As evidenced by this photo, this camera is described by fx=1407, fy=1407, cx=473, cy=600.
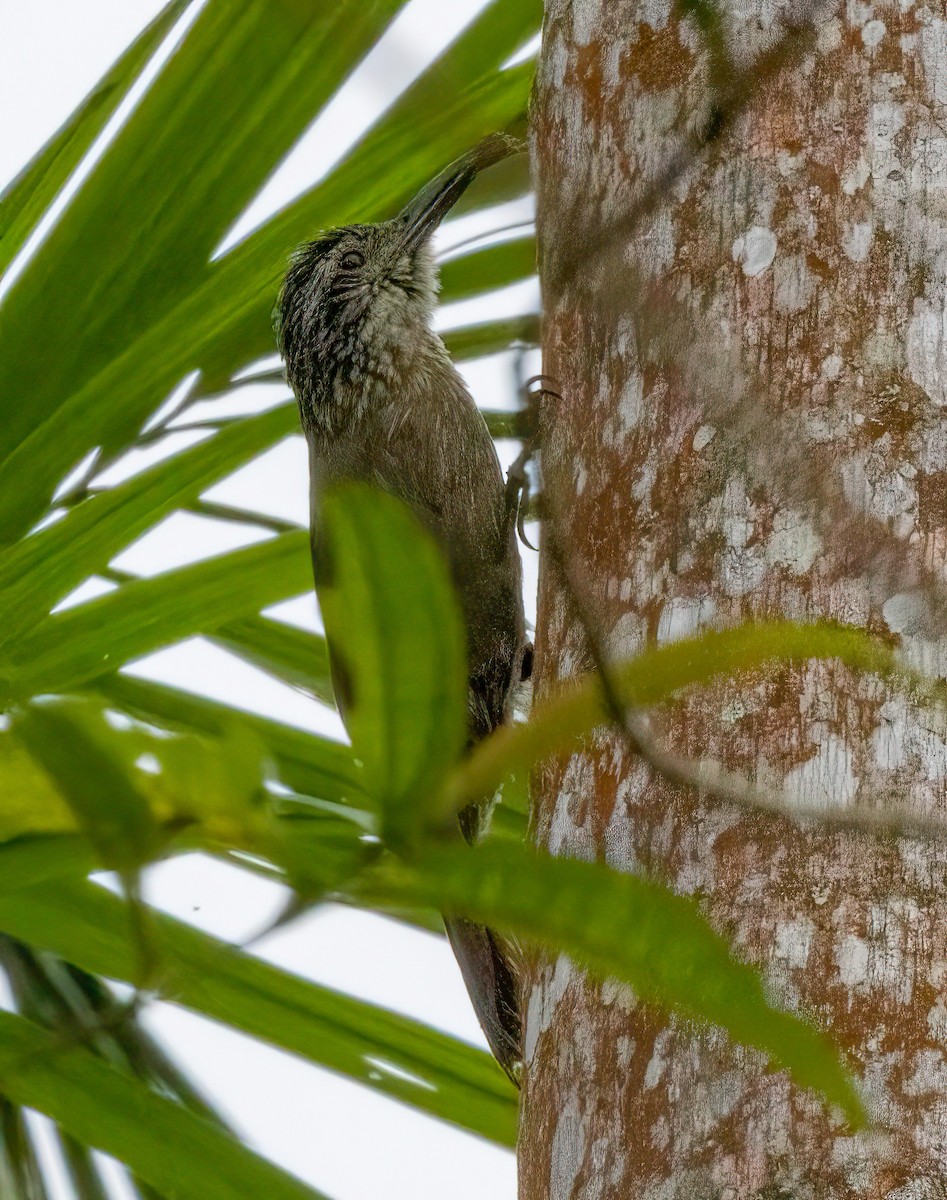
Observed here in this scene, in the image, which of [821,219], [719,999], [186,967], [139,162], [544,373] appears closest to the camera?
[719,999]

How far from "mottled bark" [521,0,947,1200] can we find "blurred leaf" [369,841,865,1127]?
0.52m

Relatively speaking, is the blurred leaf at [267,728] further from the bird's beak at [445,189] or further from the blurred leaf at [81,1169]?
the bird's beak at [445,189]

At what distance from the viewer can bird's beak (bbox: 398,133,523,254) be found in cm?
248

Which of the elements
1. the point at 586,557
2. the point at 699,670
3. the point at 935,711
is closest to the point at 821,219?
the point at 586,557

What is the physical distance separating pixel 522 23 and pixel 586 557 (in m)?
1.06

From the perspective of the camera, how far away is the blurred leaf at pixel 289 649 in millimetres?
2387

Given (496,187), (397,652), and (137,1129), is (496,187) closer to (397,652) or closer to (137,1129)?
(137,1129)

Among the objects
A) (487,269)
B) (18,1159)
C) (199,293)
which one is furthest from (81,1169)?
(487,269)

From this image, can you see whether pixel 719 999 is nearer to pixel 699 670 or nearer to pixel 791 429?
pixel 699 670

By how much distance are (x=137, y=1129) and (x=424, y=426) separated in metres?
1.41

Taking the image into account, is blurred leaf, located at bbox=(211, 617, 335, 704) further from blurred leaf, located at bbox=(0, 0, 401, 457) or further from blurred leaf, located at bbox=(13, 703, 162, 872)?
blurred leaf, located at bbox=(13, 703, 162, 872)

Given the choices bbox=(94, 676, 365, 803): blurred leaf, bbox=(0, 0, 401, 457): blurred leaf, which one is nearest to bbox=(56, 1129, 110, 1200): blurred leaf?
bbox=(94, 676, 365, 803): blurred leaf

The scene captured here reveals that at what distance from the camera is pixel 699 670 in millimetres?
487

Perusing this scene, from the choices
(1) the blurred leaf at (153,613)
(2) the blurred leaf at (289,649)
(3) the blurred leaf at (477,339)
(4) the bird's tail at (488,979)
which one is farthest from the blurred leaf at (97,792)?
(3) the blurred leaf at (477,339)
